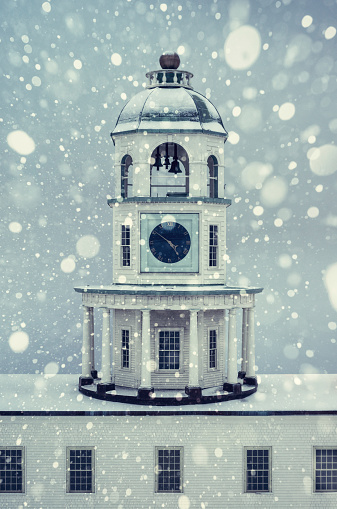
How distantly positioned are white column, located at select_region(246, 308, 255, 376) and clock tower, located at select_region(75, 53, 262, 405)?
0.10 meters

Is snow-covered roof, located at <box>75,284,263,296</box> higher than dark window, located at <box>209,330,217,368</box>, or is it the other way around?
snow-covered roof, located at <box>75,284,263,296</box>

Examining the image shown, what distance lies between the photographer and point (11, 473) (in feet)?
118

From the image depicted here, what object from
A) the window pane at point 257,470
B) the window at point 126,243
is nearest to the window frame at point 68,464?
the window pane at point 257,470

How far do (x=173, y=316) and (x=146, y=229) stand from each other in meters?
4.42

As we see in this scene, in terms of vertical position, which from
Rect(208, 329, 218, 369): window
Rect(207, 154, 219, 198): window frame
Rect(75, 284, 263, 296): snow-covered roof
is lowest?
Rect(208, 329, 218, 369): window

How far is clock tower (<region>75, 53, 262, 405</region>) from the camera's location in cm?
3866

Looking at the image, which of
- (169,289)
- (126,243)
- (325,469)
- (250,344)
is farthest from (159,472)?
(126,243)

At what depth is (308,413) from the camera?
118 feet

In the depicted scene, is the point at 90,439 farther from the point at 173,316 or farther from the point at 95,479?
the point at 173,316

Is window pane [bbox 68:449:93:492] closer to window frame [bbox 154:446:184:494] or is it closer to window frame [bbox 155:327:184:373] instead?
window frame [bbox 154:446:184:494]

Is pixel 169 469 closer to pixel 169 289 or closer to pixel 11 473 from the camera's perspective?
pixel 11 473

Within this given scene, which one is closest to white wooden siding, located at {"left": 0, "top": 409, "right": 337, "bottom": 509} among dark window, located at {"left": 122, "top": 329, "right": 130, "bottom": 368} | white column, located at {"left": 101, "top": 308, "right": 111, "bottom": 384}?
white column, located at {"left": 101, "top": 308, "right": 111, "bottom": 384}

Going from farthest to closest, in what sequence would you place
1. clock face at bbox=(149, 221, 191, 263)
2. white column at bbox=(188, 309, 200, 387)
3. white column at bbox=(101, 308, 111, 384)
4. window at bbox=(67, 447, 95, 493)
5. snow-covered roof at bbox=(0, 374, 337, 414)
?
clock face at bbox=(149, 221, 191, 263)
white column at bbox=(101, 308, 111, 384)
white column at bbox=(188, 309, 200, 387)
snow-covered roof at bbox=(0, 374, 337, 414)
window at bbox=(67, 447, 95, 493)

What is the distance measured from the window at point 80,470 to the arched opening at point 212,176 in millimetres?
13932
